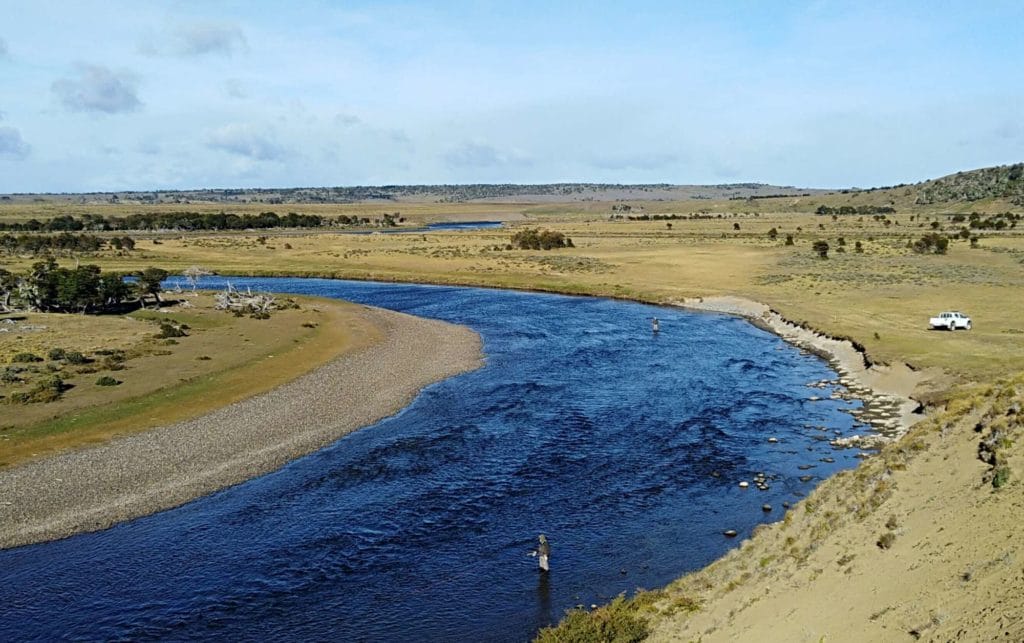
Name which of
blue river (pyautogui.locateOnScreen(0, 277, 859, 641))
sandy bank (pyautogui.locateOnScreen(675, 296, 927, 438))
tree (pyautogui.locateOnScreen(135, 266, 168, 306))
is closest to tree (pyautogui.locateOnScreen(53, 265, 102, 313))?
tree (pyautogui.locateOnScreen(135, 266, 168, 306))

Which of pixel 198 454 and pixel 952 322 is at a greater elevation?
pixel 952 322

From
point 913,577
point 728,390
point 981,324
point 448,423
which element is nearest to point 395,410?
point 448,423

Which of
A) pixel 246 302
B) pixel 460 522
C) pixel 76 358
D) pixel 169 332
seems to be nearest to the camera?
pixel 460 522

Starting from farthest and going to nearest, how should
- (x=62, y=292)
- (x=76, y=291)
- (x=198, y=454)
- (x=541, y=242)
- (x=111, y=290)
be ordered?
(x=541, y=242), (x=111, y=290), (x=76, y=291), (x=62, y=292), (x=198, y=454)

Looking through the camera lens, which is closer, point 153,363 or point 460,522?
point 460,522

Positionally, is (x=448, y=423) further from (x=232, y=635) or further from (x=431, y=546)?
(x=232, y=635)

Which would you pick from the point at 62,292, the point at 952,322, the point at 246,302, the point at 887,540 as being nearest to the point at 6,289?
the point at 62,292

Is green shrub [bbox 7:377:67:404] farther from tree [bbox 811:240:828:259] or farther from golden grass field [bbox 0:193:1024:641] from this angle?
tree [bbox 811:240:828:259]

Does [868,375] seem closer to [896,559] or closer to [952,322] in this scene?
[952,322]
